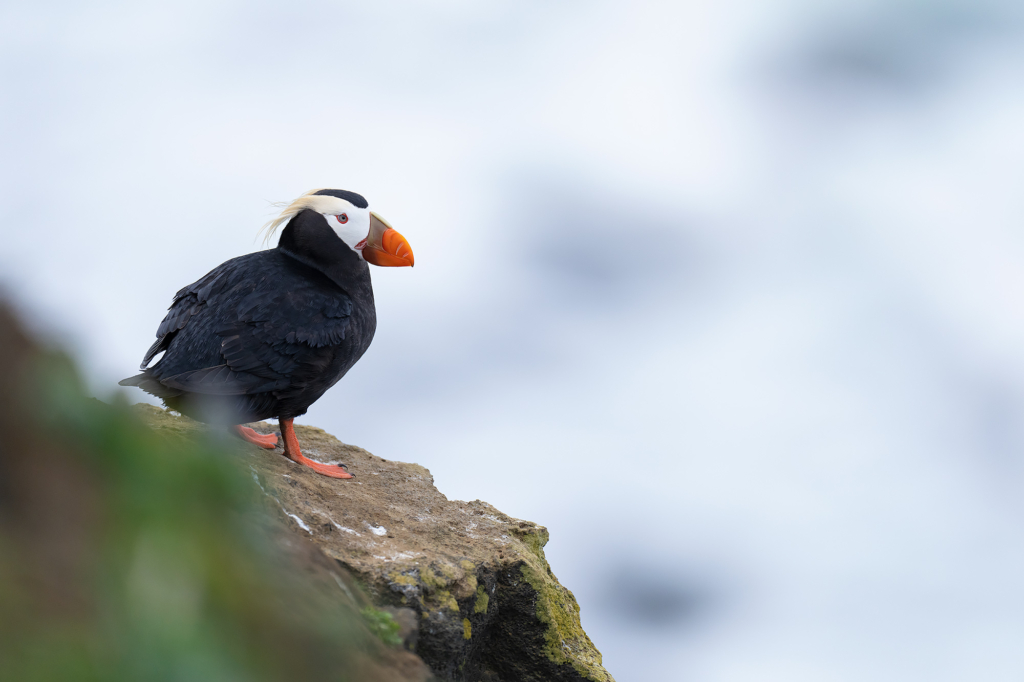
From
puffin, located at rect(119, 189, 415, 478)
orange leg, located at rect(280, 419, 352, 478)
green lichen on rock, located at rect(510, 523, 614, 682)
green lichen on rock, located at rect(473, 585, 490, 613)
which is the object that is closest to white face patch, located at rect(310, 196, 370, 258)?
puffin, located at rect(119, 189, 415, 478)

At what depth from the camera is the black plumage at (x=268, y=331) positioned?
558 cm

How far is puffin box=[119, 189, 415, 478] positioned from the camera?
5.60 m

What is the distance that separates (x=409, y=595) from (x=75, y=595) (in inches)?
118

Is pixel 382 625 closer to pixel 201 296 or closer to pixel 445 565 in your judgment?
pixel 445 565

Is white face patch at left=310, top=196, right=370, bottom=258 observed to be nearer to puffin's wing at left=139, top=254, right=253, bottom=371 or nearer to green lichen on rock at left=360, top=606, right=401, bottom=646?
puffin's wing at left=139, top=254, right=253, bottom=371

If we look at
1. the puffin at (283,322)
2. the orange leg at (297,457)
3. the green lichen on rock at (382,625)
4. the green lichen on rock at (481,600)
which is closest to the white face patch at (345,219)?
the puffin at (283,322)

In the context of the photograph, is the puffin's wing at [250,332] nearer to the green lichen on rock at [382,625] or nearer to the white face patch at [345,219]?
the white face patch at [345,219]

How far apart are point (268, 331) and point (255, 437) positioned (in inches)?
52.0

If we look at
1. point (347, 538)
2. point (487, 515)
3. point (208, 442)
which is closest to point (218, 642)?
point (208, 442)

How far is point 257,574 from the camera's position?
211 centimetres

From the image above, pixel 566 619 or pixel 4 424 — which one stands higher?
pixel 566 619

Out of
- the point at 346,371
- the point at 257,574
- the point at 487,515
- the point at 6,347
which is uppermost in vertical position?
the point at 346,371

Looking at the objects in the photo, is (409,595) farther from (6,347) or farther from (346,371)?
(6,347)

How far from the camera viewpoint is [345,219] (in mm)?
6379
